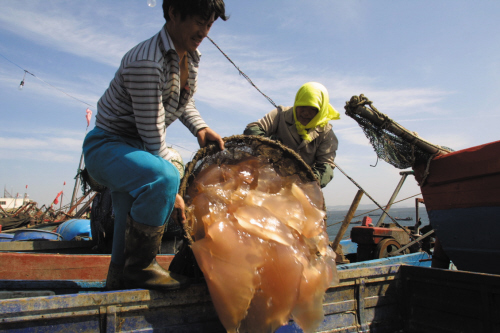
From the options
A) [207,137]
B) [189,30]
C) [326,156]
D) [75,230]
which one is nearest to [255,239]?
[207,137]

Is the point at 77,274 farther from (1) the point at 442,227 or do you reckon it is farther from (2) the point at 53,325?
(1) the point at 442,227

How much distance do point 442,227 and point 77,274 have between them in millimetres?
4080

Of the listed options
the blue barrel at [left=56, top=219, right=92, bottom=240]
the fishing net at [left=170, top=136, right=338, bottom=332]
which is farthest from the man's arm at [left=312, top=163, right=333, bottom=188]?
the blue barrel at [left=56, top=219, right=92, bottom=240]

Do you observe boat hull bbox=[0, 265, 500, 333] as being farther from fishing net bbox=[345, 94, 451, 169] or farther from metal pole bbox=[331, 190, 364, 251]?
fishing net bbox=[345, 94, 451, 169]

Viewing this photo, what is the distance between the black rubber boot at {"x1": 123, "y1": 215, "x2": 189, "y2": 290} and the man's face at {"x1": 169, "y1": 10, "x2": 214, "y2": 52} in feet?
3.33

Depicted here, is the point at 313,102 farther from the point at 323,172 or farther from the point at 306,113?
the point at 323,172

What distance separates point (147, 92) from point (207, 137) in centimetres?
63

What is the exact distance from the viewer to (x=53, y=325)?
4.84ft

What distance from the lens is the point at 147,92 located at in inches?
67.1

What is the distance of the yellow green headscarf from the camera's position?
3.41m

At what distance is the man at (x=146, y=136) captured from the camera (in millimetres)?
1711

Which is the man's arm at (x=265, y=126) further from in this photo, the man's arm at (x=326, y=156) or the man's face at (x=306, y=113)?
the man's arm at (x=326, y=156)

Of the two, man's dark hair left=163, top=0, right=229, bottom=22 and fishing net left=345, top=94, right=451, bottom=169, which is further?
fishing net left=345, top=94, right=451, bottom=169

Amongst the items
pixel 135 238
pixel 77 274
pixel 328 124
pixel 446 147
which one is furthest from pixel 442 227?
pixel 77 274
